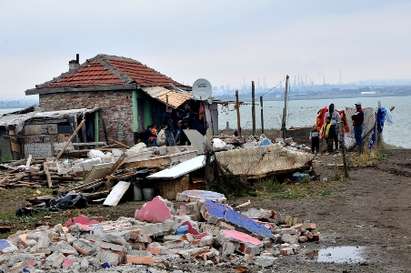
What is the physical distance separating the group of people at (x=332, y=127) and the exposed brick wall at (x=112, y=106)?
7.44m

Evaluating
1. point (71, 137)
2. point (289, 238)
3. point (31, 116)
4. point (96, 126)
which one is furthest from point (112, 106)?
point (289, 238)

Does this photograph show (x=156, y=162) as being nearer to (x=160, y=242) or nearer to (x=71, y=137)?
(x=71, y=137)

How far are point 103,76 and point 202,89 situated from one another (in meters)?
5.84

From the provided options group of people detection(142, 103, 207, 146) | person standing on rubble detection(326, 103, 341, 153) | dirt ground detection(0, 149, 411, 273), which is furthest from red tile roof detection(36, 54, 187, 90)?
dirt ground detection(0, 149, 411, 273)

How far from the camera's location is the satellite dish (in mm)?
22266

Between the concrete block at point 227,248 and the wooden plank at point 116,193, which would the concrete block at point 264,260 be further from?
the wooden plank at point 116,193

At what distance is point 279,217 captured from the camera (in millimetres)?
11727

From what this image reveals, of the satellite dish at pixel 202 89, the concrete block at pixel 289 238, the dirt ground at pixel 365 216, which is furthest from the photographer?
the satellite dish at pixel 202 89

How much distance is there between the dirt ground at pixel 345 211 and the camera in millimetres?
8875

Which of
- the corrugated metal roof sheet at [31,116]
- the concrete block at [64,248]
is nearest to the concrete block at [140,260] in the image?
the concrete block at [64,248]

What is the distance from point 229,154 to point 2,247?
26.2 feet

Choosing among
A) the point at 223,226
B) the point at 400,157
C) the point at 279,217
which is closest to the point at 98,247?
the point at 223,226

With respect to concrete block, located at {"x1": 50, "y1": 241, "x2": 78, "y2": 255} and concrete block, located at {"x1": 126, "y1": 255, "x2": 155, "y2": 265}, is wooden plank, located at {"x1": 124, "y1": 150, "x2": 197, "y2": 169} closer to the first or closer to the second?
concrete block, located at {"x1": 50, "y1": 241, "x2": 78, "y2": 255}

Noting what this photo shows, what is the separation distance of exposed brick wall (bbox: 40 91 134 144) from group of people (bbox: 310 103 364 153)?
7.44 metres
